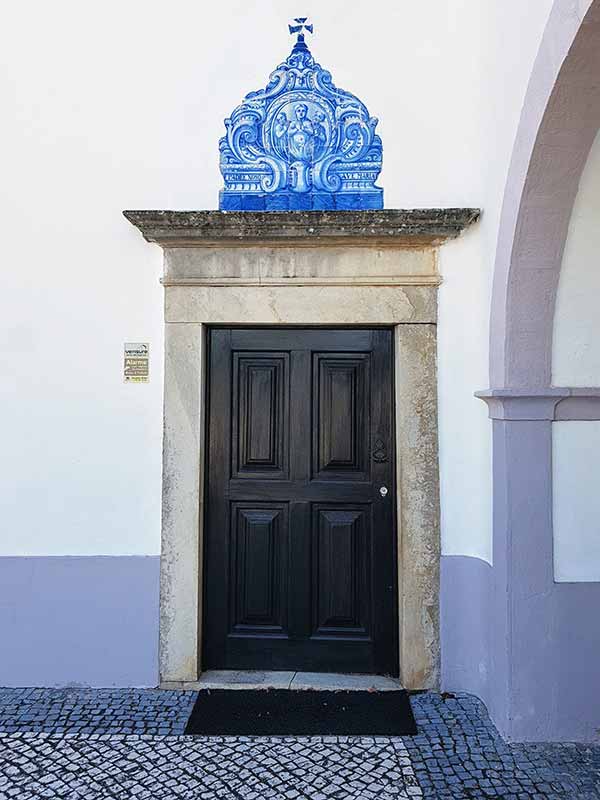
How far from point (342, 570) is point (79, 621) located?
1520 mm

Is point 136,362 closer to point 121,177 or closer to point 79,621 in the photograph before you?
point 121,177

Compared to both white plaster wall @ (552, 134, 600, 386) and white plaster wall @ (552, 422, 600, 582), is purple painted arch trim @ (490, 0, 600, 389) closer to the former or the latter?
white plaster wall @ (552, 134, 600, 386)

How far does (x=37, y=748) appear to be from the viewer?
118 inches

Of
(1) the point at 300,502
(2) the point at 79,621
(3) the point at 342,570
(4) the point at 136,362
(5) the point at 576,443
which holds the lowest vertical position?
(2) the point at 79,621

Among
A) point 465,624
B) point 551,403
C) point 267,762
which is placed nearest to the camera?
point 267,762

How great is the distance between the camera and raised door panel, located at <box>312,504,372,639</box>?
374cm

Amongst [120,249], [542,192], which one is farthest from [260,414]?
[542,192]

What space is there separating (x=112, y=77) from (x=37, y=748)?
3.56 meters

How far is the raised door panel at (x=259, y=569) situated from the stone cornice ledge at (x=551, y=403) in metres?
1.42

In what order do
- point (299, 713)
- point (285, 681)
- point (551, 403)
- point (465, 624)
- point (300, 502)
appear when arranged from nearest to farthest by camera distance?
point (551, 403) < point (299, 713) < point (465, 624) < point (285, 681) < point (300, 502)

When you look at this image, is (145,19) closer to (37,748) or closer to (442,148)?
(442,148)

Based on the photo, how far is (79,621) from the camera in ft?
11.9

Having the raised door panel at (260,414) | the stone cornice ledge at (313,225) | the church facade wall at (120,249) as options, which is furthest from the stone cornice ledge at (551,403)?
the raised door panel at (260,414)

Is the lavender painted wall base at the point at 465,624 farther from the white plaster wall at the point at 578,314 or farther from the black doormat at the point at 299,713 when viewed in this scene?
the white plaster wall at the point at 578,314
